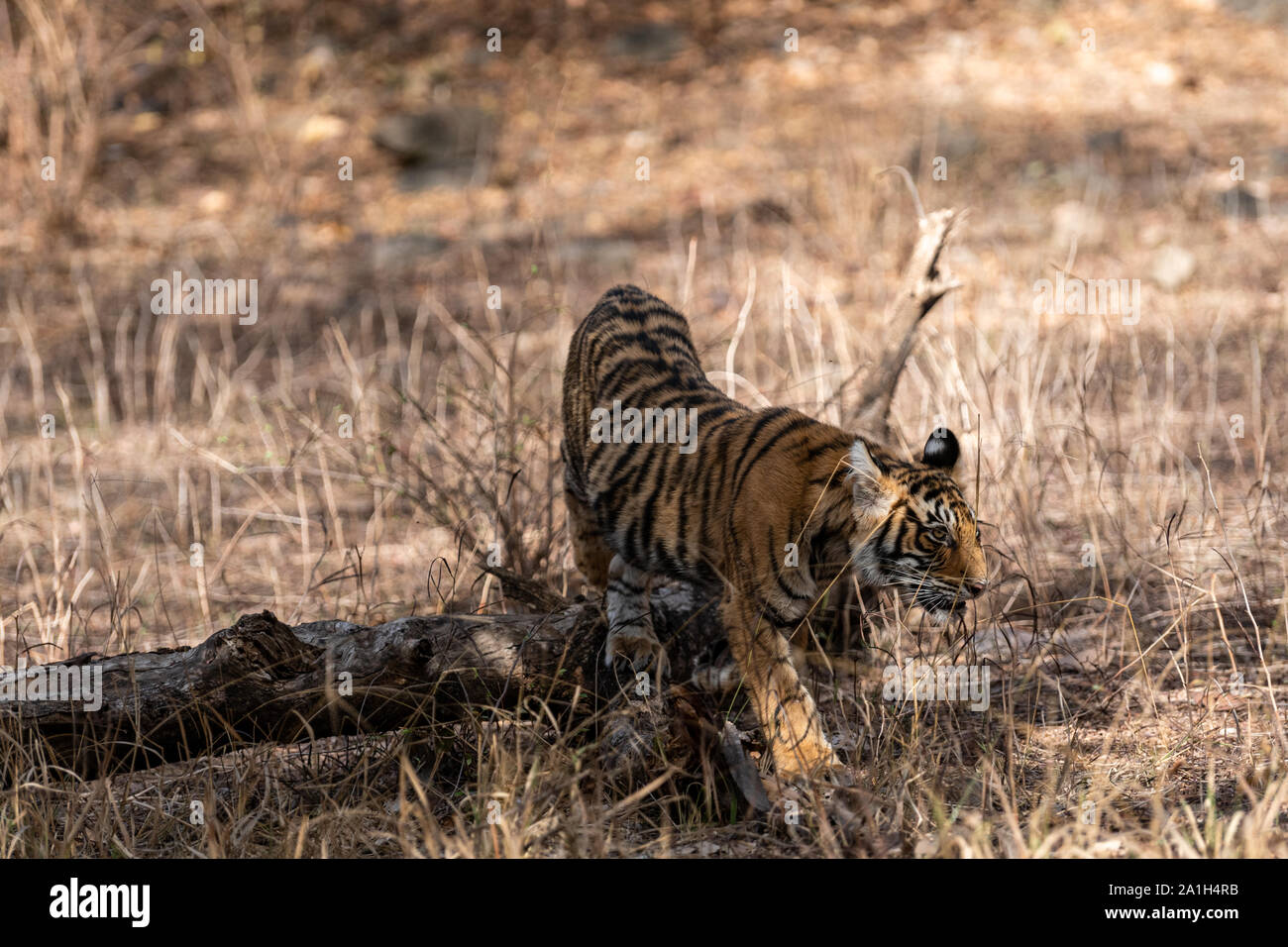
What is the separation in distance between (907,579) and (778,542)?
0.37m

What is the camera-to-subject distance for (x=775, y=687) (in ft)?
12.0

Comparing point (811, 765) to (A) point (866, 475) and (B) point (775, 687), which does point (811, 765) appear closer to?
(B) point (775, 687)

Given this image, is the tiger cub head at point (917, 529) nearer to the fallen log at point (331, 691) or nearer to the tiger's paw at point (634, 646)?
the fallen log at point (331, 691)

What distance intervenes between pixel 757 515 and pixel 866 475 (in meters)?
0.36

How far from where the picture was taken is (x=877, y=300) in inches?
360

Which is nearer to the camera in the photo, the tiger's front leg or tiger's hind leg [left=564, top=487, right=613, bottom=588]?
the tiger's front leg

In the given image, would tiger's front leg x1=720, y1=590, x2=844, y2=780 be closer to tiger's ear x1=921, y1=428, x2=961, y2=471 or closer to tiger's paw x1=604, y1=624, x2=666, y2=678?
tiger's paw x1=604, y1=624, x2=666, y2=678

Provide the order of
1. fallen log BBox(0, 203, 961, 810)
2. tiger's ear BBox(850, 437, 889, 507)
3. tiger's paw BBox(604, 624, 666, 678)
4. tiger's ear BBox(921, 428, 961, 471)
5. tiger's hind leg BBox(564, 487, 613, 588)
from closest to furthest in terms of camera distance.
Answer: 1. tiger's ear BBox(850, 437, 889, 507)
2. fallen log BBox(0, 203, 961, 810)
3. tiger's ear BBox(921, 428, 961, 471)
4. tiger's paw BBox(604, 624, 666, 678)
5. tiger's hind leg BBox(564, 487, 613, 588)

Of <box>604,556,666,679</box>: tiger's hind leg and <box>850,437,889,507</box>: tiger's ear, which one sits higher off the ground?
<box>850,437,889,507</box>: tiger's ear

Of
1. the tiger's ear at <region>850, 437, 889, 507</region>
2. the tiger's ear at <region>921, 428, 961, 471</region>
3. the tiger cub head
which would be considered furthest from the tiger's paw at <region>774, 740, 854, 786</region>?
the tiger's ear at <region>921, 428, 961, 471</region>

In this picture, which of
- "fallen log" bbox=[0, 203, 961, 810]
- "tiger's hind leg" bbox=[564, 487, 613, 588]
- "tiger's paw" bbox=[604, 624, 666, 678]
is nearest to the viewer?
"fallen log" bbox=[0, 203, 961, 810]

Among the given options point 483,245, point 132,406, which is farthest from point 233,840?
Answer: point 483,245

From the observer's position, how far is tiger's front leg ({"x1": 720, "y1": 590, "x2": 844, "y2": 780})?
359cm
